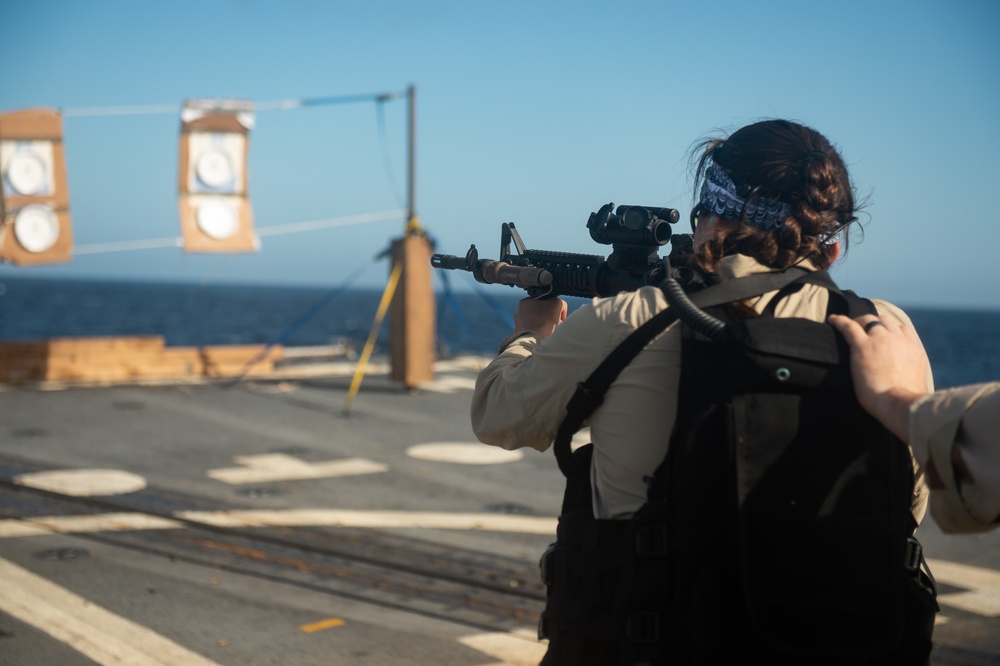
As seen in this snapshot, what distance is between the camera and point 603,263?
2.77m

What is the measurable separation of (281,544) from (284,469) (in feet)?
8.84

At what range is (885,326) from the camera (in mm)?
2092

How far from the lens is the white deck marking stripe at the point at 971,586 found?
5.97 metres

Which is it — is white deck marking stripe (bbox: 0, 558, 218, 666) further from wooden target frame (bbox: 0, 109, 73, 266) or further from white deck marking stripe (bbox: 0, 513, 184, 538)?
wooden target frame (bbox: 0, 109, 73, 266)

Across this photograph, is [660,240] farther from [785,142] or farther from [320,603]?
[320,603]

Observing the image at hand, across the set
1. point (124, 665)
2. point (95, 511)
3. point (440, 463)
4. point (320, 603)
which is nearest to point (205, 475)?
point (95, 511)

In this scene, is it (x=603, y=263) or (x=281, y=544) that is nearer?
(x=603, y=263)

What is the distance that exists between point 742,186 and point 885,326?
43 cm

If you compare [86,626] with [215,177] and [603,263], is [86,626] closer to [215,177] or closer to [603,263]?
[603,263]

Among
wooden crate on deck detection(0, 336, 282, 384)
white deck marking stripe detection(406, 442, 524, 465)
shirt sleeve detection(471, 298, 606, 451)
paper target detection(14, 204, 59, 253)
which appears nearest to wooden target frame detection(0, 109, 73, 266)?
paper target detection(14, 204, 59, 253)

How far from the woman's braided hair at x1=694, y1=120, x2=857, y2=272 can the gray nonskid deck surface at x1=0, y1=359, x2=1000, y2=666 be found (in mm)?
3238

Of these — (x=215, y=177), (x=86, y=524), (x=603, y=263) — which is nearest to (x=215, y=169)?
(x=215, y=177)

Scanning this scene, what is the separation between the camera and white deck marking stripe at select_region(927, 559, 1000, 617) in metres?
5.97

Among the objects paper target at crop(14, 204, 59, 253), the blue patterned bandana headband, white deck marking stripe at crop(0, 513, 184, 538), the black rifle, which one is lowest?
white deck marking stripe at crop(0, 513, 184, 538)
